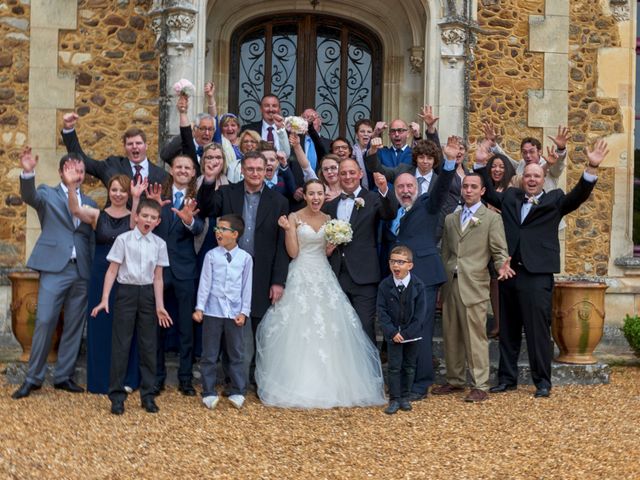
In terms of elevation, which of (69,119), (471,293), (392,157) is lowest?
(471,293)

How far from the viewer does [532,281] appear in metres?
6.45

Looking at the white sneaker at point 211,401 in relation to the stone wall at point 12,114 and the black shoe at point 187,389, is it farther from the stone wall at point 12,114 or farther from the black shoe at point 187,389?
the stone wall at point 12,114

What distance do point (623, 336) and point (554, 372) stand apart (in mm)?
2269

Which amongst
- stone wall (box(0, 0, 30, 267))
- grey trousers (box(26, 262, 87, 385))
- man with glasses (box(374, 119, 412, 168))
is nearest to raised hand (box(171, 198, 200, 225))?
grey trousers (box(26, 262, 87, 385))

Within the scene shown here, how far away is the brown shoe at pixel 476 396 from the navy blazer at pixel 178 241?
7.19ft

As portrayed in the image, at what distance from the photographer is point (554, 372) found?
6.89 m

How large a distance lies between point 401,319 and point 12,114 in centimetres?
464

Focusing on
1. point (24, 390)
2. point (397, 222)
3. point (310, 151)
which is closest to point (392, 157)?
point (310, 151)

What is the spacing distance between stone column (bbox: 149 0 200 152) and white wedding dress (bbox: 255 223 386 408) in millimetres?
2379

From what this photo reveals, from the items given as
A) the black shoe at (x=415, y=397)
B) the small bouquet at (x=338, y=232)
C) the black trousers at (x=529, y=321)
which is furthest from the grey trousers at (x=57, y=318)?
the black trousers at (x=529, y=321)

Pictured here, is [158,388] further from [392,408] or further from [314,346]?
[392,408]

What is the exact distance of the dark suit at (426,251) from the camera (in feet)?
20.6

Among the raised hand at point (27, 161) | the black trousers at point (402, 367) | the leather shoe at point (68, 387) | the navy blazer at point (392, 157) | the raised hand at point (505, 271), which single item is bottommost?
the leather shoe at point (68, 387)

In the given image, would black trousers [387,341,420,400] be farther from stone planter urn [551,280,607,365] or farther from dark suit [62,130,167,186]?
dark suit [62,130,167,186]
